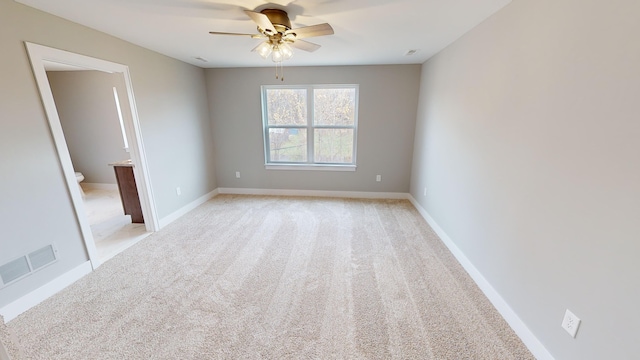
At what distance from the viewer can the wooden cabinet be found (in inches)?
129

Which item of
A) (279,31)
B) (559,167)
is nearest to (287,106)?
(279,31)

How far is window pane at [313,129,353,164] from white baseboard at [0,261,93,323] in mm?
3319

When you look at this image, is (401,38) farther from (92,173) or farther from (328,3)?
(92,173)

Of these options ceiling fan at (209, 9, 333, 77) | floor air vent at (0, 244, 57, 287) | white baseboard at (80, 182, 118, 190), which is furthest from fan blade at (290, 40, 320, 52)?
white baseboard at (80, 182, 118, 190)

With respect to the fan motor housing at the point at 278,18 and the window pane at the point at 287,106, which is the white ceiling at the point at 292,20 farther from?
the window pane at the point at 287,106

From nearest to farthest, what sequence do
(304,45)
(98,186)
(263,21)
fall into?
(263,21), (304,45), (98,186)

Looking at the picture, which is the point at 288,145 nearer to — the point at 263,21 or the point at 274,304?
the point at 263,21

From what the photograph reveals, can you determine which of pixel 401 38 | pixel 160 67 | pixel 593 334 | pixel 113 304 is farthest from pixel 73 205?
pixel 593 334

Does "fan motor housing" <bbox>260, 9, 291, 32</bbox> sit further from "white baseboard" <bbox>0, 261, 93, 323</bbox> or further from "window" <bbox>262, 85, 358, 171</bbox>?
"white baseboard" <bbox>0, 261, 93, 323</bbox>

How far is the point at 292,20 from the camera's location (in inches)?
86.7

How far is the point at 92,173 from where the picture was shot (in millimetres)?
5016

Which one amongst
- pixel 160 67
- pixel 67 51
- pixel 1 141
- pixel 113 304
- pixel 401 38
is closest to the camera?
pixel 1 141

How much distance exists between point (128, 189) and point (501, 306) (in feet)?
14.0

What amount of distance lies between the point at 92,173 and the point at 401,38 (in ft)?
19.7
